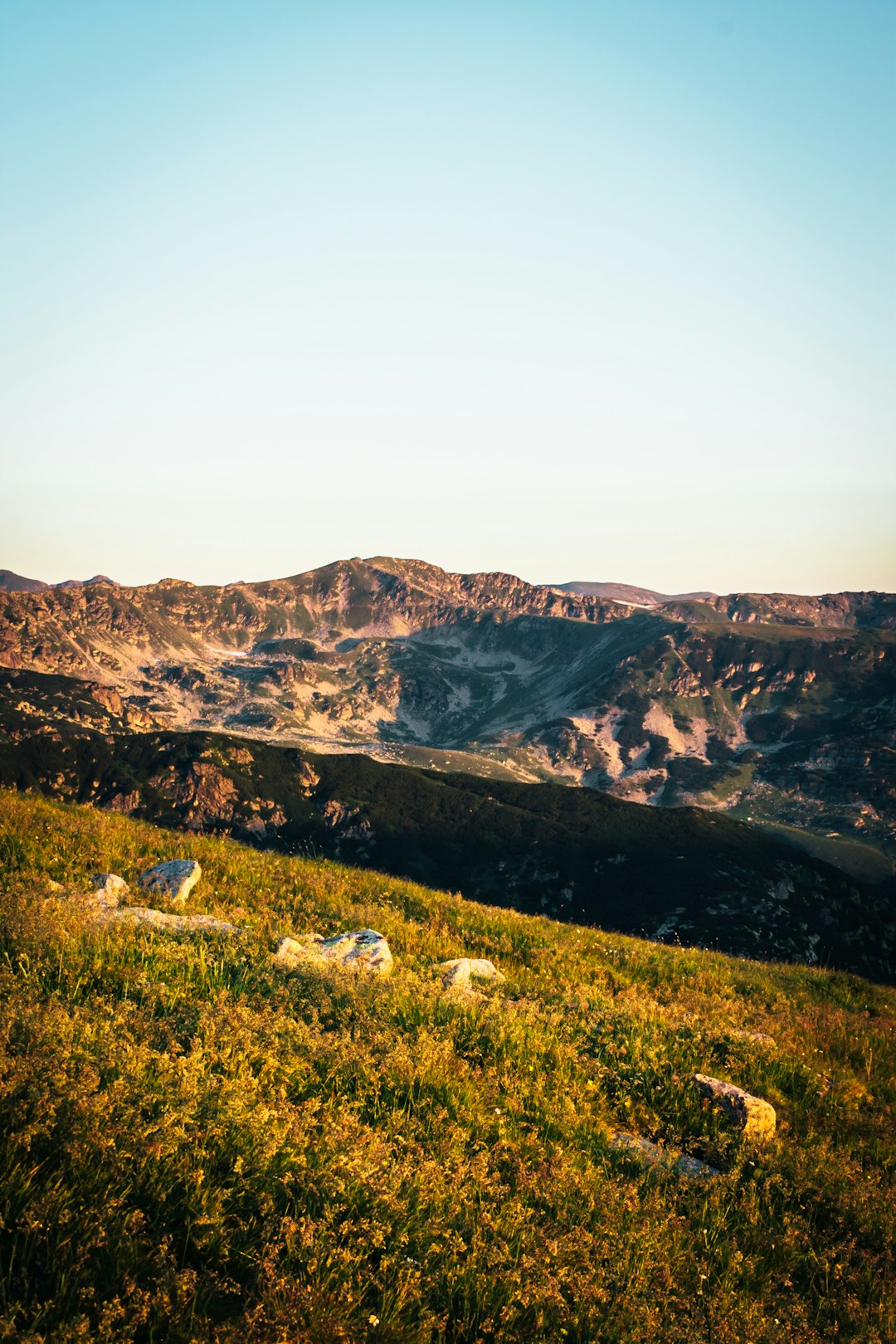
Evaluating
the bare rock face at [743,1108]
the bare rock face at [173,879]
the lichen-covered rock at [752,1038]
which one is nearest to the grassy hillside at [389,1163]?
the lichen-covered rock at [752,1038]

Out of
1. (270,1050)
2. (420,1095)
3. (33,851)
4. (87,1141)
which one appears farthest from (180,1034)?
(33,851)

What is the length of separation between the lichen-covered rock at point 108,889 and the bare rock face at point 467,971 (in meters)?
5.06

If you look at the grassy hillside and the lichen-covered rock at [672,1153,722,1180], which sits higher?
the grassy hillside

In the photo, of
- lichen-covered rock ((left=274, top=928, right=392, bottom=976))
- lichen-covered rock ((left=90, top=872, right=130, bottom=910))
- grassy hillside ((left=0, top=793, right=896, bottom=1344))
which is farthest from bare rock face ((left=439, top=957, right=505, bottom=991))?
lichen-covered rock ((left=90, top=872, right=130, bottom=910))

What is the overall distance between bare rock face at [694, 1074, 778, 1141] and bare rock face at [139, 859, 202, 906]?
8579mm

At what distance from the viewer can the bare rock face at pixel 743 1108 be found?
7.88 meters

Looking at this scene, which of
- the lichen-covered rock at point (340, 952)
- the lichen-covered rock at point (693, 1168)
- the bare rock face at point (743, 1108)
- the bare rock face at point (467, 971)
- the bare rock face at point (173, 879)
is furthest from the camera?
the bare rock face at point (173, 879)

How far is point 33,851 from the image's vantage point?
13125 mm

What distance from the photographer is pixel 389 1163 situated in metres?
5.32

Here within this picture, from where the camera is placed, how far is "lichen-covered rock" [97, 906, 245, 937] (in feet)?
31.5

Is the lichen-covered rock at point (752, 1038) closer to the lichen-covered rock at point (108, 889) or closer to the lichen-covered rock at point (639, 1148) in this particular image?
the lichen-covered rock at point (639, 1148)

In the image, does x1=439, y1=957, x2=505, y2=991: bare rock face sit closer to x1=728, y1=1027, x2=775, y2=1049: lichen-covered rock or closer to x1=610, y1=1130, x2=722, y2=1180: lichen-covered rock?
x1=610, y1=1130, x2=722, y2=1180: lichen-covered rock

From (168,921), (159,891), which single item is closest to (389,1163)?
(168,921)

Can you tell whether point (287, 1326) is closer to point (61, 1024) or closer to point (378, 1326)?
point (378, 1326)
